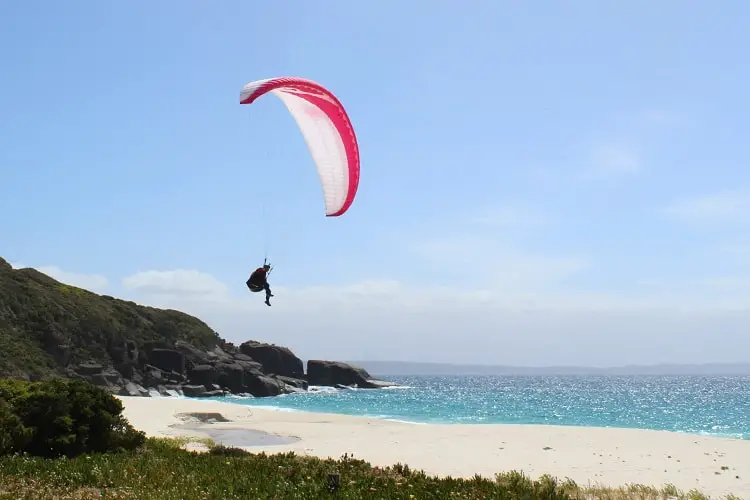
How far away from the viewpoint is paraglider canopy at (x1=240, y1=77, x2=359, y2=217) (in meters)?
17.4

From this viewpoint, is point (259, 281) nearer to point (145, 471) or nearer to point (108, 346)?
point (145, 471)

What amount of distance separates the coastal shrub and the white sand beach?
215 inches

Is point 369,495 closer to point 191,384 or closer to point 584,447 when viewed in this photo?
point 584,447

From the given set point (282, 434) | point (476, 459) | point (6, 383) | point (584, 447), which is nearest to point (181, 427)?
point (282, 434)

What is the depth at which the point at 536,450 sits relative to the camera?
20.5 m

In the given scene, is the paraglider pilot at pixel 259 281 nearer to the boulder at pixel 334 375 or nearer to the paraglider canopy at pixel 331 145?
the paraglider canopy at pixel 331 145

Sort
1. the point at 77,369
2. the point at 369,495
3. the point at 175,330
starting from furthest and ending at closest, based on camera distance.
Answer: the point at 175,330 < the point at 77,369 < the point at 369,495

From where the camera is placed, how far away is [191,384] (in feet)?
267

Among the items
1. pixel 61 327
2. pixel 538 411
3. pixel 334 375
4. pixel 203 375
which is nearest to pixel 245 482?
pixel 538 411

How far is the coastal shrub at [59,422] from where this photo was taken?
13938 mm

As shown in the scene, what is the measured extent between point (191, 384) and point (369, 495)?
76378mm

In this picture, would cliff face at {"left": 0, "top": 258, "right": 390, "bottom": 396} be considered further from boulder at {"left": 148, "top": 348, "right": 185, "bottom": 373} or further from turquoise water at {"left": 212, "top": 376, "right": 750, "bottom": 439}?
turquoise water at {"left": 212, "top": 376, "right": 750, "bottom": 439}

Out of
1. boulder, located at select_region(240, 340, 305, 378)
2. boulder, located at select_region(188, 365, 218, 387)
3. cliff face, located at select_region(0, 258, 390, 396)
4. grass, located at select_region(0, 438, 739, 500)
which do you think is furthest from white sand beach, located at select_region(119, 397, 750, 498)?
boulder, located at select_region(240, 340, 305, 378)

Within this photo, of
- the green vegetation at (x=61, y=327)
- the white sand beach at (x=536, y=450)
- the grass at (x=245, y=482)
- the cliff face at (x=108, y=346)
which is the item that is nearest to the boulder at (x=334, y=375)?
the cliff face at (x=108, y=346)
